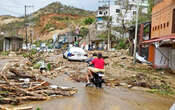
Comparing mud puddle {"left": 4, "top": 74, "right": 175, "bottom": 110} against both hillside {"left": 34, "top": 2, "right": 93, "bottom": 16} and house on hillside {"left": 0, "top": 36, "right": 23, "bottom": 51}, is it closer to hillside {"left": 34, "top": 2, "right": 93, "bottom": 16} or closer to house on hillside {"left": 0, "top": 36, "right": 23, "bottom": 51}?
house on hillside {"left": 0, "top": 36, "right": 23, "bottom": 51}

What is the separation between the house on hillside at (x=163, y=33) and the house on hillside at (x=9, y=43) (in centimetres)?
3238

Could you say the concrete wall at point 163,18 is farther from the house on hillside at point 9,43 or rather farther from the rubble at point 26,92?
the house on hillside at point 9,43

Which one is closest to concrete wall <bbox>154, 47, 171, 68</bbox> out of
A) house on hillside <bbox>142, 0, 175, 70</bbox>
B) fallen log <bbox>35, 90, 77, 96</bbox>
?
house on hillside <bbox>142, 0, 175, 70</bbox>

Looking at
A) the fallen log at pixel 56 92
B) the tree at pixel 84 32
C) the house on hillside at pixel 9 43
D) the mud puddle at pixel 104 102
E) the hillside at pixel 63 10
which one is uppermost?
the hillside at pixel 63 10

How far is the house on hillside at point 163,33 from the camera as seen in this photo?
47.3 feet

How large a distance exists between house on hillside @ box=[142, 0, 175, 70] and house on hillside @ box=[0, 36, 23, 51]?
32383 mm

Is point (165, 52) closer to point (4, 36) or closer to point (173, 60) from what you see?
point (173, 60)

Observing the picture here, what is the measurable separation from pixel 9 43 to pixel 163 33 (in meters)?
34.7

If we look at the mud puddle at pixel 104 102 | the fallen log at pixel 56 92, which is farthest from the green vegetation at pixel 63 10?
the fallen log at pixel 56 92

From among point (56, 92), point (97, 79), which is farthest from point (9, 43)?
point (56, 92)

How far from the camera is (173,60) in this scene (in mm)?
15500

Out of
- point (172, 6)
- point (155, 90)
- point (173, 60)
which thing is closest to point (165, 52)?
point (173, 60)

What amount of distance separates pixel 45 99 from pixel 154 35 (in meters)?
14.5

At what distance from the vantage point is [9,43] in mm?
41156
